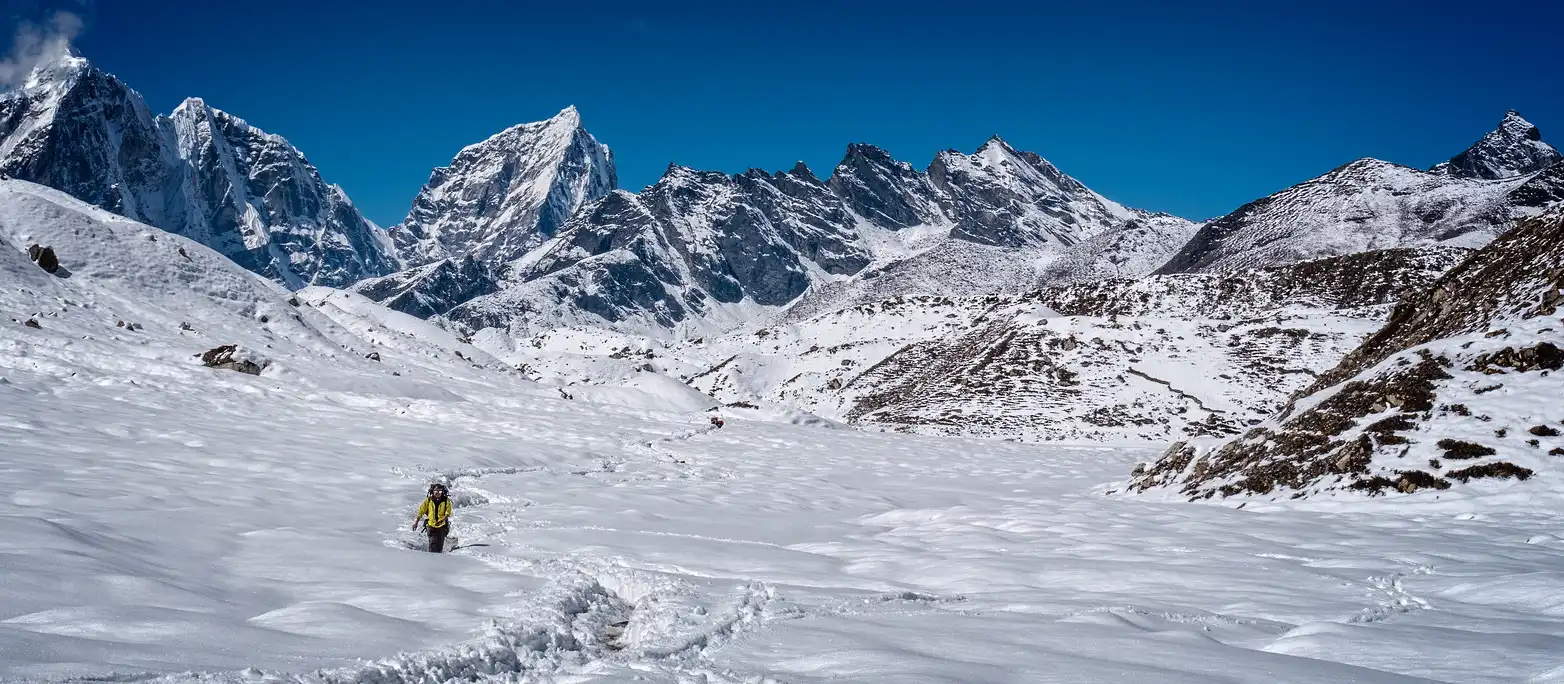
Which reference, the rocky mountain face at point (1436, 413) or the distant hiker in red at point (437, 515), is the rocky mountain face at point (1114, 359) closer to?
the rocky mountain face at point (1436, 413)

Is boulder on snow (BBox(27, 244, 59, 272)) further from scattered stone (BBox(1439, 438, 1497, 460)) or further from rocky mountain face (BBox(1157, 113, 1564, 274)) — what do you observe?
rocky mountain face (BBox(1157, 113, 1564, 274))

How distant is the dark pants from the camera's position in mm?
10438

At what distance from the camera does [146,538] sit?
27.0 feet

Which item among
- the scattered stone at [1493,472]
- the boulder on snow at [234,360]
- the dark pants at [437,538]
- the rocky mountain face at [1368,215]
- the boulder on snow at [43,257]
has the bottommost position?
the dark pants at [437,538]

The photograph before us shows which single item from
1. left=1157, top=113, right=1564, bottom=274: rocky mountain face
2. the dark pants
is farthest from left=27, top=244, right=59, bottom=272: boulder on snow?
left=1157, top=113, right=1564, bottom=274: rocky mountain face

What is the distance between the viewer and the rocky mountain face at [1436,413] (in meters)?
13.6

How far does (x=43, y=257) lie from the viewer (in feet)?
110

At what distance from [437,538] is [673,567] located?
3491 mm

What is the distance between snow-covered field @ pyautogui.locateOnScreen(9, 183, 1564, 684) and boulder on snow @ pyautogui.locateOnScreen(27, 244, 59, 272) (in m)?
14.0

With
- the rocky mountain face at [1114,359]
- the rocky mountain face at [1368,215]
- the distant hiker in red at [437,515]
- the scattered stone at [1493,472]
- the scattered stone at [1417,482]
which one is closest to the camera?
the distant hiker in red at [437,515]

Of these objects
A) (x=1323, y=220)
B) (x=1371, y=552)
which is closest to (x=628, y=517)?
(x=1371, y=552)

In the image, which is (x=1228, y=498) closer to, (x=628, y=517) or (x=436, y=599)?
(x=628, y=517)

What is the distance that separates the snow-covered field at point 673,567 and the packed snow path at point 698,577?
4 centimetres

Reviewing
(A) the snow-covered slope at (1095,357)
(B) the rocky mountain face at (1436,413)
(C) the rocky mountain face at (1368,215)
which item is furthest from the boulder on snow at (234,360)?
(C) the rocky mountain face at (1368,215)
